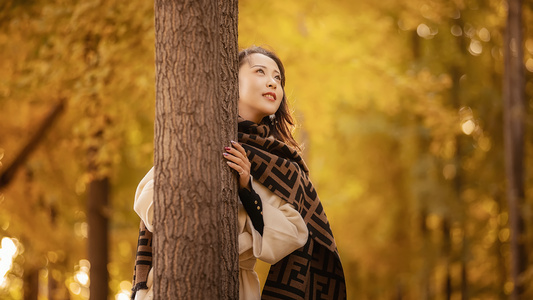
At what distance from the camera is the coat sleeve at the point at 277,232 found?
7.99ft

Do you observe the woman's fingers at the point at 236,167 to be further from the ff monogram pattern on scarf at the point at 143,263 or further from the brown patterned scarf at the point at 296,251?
the ff monogram pattern on scarf at the point at 143,263

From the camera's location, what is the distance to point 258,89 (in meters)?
2.82

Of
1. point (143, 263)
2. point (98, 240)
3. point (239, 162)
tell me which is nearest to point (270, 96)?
point (239, 162)

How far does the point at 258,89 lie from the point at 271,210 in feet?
2.12

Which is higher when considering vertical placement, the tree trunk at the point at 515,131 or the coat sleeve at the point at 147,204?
the tree trunk at the point at 515,131

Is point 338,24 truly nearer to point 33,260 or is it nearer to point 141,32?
point 141,32

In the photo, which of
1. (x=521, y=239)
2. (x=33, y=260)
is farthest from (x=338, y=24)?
Answer: (x=33, y=260)

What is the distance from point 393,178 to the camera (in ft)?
41.5

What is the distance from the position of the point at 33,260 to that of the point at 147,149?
9.91ft

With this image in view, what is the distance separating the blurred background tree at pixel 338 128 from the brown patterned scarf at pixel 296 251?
7.35ft

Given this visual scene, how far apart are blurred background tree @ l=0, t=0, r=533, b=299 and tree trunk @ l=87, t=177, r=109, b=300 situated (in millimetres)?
153

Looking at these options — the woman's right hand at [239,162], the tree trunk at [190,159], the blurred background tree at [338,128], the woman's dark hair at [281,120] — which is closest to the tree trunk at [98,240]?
the blurred background tree at [338,128]

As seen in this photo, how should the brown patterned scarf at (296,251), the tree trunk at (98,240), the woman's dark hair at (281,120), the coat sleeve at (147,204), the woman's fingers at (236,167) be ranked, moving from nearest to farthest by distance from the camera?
the woman's fingers at (236,167)
the coat sleeve at (147,204)
the brown patterned scarf at (296,251)
the woman's dark hair at (281,120)
the tree trunk at (98,240)

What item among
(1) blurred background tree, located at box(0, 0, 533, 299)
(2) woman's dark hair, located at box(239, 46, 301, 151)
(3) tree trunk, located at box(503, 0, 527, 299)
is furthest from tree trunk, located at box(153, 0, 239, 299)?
(3) tree trunk, located at box(503, 0, 527, 299)
